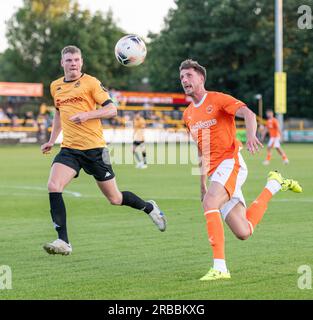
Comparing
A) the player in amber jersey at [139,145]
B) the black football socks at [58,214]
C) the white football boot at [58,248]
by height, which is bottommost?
the player in amber jersey at [139,145]

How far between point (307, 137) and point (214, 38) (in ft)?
54.1

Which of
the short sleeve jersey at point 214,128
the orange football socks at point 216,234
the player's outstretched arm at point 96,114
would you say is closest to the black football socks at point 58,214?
the player's outstretched arm at point 96,114

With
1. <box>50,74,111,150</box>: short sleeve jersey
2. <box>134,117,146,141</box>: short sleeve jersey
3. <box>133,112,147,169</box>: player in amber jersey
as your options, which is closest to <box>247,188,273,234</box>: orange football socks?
<box>50,74,111,150</box>: short sleeve jersey

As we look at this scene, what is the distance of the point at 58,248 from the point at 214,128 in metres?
2.33

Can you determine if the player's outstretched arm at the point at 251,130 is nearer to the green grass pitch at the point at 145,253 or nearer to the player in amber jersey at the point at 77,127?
the green grass pitch at the point at 145,253

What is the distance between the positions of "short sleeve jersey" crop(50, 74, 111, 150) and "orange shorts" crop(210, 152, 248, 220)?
94.1 inches

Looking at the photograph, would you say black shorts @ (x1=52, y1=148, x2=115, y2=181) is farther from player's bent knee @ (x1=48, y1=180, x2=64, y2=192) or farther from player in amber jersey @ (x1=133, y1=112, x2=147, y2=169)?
player in amber jersey @ (x1=133, y1=112, x2=147, y2=169)

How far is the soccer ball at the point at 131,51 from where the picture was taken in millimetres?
12245

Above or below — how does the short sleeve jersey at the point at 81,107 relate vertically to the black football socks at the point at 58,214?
above

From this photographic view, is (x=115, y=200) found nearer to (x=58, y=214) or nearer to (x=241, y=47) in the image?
(x=58, y=214)

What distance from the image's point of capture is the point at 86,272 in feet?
29.2

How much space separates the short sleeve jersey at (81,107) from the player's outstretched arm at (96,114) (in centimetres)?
17

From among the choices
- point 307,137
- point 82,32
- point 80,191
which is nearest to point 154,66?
point 82,32

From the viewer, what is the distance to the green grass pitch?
779cm
